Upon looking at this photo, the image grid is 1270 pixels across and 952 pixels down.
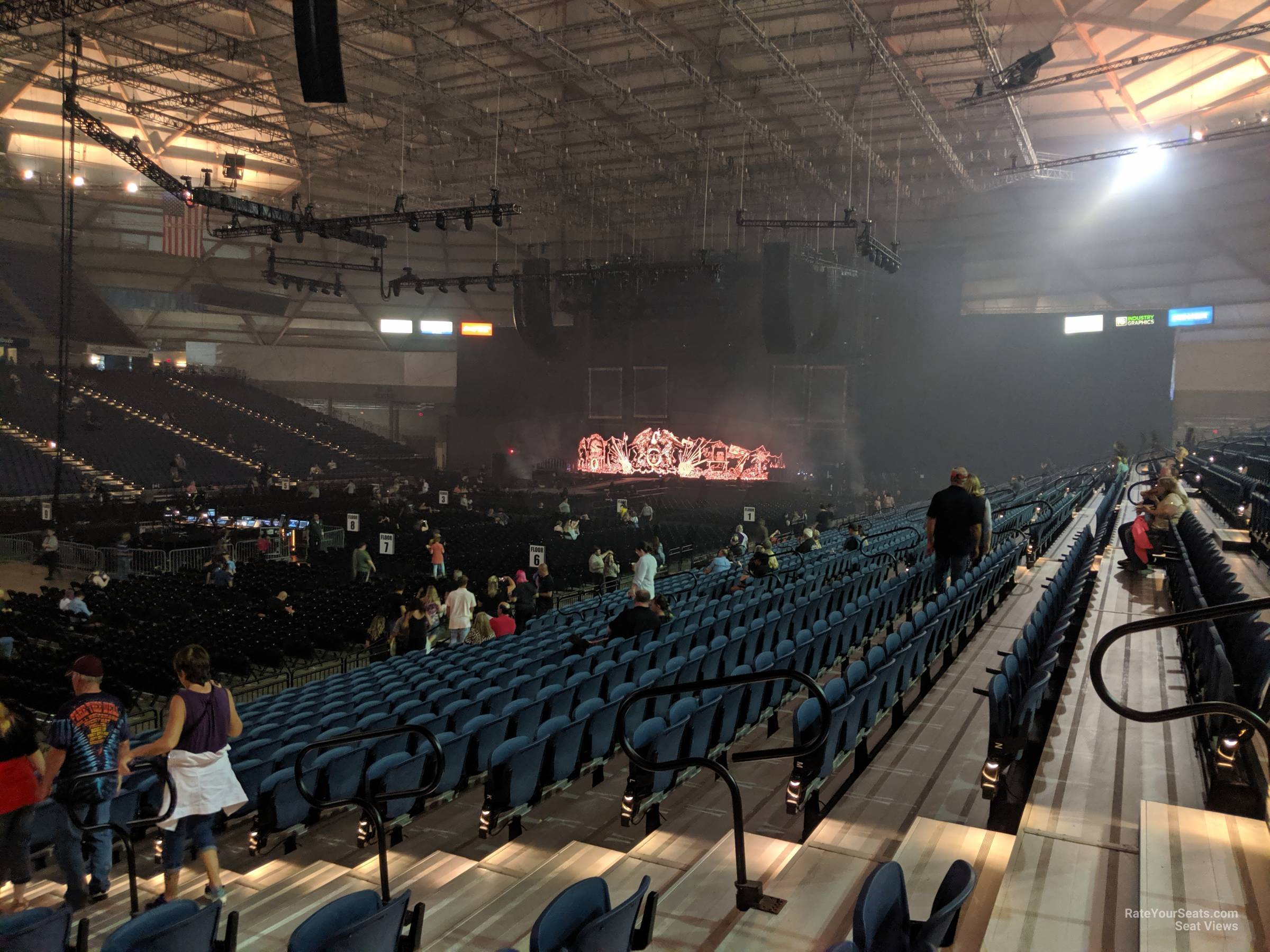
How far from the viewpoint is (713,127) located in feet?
78.2

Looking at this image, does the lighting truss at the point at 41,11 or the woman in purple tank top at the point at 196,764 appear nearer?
the woman in purple tank top at the point at 196,764

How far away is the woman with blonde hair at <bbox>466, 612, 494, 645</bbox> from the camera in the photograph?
9312 millimetres

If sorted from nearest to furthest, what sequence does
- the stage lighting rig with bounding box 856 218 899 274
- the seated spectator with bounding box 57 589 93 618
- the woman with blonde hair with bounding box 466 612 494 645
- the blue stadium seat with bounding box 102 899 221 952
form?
the blue stadium seat with bounding box 102 899 221 952, the woman with blonde hair with bounding box 466 612 494 645, the seated spectator with bounding box 57 589 93 618, the stage lighting rig with bounding box 856 218 899 274

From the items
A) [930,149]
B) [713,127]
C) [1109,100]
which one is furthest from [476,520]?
[1109,100]

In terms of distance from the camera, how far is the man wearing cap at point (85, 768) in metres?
3.63

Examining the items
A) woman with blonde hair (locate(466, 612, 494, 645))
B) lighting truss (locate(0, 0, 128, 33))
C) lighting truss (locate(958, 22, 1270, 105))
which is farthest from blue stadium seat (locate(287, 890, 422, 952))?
lighting truss (locate(958, 22, 1270, 105))

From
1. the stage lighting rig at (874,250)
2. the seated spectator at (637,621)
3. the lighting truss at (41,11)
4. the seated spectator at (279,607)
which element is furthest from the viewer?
the stage lighting rig at (874,250)

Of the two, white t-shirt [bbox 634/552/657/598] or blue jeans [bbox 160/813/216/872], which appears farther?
white t-shirt [bbox 634/552/657/598]

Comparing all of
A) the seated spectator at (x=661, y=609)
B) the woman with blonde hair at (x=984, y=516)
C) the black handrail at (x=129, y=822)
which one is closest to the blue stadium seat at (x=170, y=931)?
the black handrail at (x=129, y=822)

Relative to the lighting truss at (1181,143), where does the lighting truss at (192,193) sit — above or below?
below

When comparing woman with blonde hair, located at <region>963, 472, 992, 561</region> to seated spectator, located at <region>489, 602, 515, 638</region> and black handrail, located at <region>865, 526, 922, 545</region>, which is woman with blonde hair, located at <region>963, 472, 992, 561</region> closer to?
black handrail, located at <region>865, 526, 922, 545</region>

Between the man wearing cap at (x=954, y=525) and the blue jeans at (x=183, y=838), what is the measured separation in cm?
503

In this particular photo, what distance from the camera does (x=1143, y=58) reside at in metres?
15.9

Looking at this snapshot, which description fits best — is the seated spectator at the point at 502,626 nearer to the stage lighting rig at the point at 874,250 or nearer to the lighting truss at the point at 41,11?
the lighting truss at the point at 41,11
